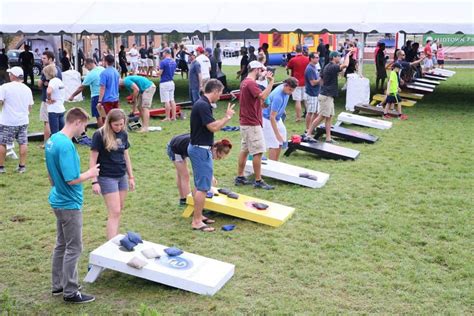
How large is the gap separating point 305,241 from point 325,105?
17.8 ft

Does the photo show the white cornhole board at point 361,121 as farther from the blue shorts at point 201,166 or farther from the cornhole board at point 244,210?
the blue shorts at point 201,166

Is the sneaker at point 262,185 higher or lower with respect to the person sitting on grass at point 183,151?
lower

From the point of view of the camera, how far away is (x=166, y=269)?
5.25 metres

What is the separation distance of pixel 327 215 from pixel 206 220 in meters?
1.51

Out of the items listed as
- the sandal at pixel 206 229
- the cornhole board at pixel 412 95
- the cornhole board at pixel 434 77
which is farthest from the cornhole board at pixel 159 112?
the cornhole board at pixel 434 77

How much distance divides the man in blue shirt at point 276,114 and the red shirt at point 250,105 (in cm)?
64

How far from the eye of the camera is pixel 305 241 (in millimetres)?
6512

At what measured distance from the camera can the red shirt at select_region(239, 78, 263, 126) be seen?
26.5 ft

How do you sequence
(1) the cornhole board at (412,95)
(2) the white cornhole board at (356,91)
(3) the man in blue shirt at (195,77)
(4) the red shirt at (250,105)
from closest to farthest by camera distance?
(4) the red shirt at (250,105) < (3) the man in blue shirt at (195,77) < (2) the white cornhole board at (356,91) < (1) the cornhole board at (412,95)

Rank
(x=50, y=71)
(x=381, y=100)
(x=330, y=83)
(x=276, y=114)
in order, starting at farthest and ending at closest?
(x=381, y=100)
(x=330, y=83)
(x=50, y=71)
(x=276, y=114)

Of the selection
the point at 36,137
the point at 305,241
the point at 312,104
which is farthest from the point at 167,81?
the point at 305,241

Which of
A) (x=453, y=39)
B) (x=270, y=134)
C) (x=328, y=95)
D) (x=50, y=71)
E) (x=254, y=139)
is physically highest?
(x=453, y=39)

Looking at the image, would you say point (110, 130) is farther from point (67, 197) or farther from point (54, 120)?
point (54, 120)

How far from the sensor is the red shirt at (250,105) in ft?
26.5
